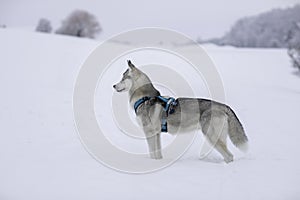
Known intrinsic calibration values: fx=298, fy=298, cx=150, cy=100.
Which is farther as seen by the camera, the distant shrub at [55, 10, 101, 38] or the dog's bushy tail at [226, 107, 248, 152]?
the distant shrub at [55, 10, 101, 38]

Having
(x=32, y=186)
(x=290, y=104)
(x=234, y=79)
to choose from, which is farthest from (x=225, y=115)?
(x=234, y=79)

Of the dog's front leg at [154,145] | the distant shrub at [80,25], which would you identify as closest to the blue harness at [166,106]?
the dog's front leg at [154,145]

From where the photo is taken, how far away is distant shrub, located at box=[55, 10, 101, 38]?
220ft

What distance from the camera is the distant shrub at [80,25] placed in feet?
220

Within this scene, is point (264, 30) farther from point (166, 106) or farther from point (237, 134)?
point (166, 106)

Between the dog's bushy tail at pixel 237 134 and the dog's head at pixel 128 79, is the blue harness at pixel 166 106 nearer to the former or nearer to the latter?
the dog's head at pixel 128 79

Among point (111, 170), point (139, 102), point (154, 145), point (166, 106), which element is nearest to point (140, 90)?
point (139, 102)

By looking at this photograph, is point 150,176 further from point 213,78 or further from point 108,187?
point 213,78

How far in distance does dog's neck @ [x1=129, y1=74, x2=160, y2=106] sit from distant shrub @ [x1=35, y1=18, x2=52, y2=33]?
217ft

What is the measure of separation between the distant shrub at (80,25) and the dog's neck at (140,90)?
64.1 meters

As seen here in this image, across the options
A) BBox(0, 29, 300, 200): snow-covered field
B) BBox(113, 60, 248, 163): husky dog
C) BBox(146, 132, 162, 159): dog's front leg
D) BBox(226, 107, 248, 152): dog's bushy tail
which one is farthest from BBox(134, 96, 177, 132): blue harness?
BBox(226, 107, 248, 152): dog's bushy tail

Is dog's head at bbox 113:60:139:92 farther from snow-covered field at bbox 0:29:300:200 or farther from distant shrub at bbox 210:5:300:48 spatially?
distant shrub at bbox 210:5:300:48

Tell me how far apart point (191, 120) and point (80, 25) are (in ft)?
217

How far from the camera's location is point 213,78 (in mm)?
14211
